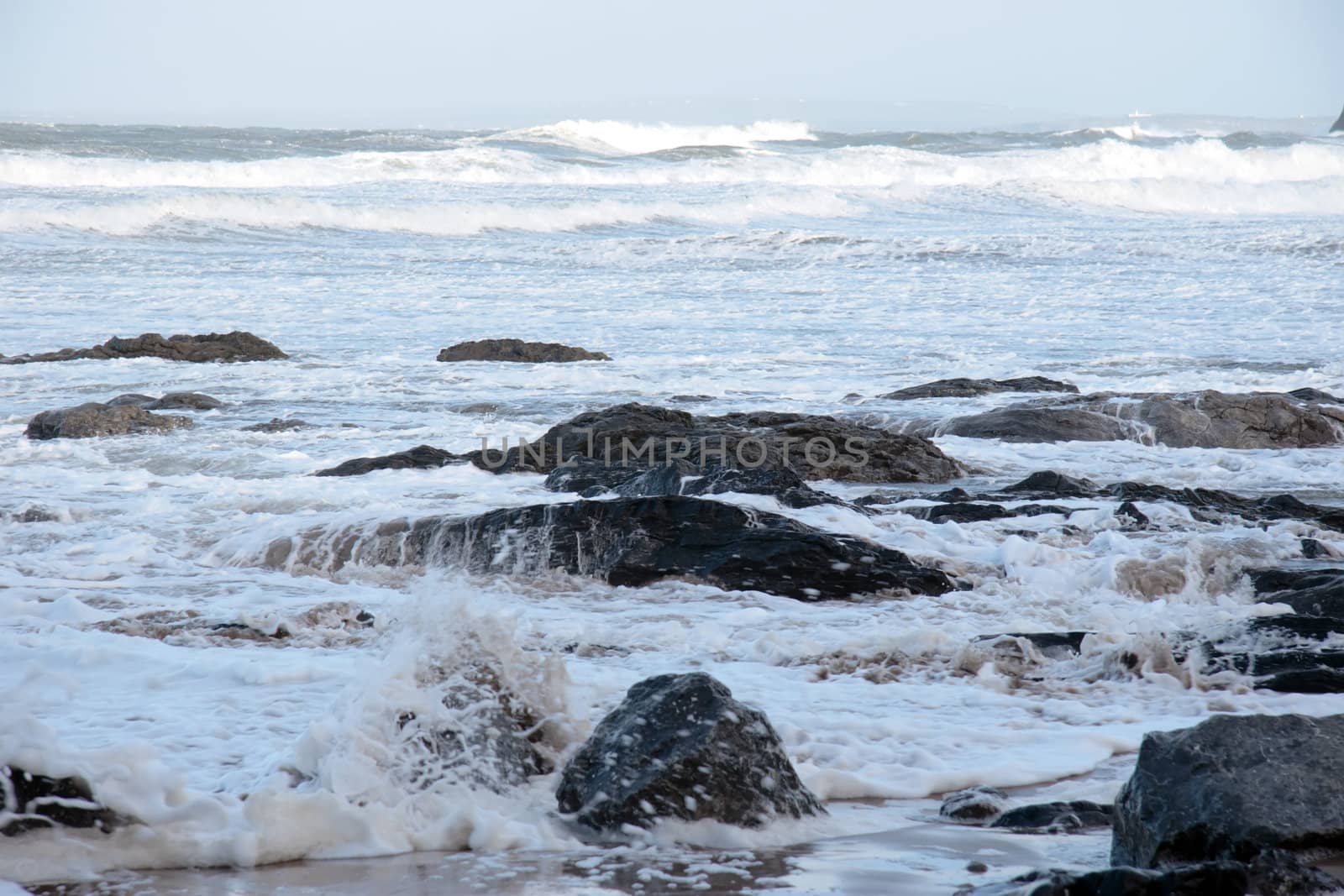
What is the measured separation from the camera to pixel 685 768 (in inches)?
117

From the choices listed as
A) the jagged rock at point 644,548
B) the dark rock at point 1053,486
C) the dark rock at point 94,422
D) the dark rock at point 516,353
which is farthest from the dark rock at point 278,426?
the dark rock at point 1053,486

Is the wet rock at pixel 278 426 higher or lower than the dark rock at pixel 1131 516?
lower

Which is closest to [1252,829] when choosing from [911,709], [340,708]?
[911,709]

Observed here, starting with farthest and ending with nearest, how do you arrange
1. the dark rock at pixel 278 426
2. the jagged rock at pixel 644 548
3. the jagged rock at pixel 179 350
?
the jagged rock at pixel 179 350, the dark rock at pixel 278 426, the jagged rock at pixel 644 548

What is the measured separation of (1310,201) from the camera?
1363 inches

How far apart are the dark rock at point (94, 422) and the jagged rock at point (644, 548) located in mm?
3504

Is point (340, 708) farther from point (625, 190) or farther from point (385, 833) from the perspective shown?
point (625, 190)

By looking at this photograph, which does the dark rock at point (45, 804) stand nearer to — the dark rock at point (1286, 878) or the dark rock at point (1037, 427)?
the dark rock at point (1286, 878)

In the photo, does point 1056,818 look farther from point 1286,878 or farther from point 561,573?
point 561,573

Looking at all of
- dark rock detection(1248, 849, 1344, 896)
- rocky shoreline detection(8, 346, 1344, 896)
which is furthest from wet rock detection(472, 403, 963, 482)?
dark rock detection(1248, 849, 1344, 896)

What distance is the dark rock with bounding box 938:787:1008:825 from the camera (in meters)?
3.14

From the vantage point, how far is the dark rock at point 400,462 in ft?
24.8

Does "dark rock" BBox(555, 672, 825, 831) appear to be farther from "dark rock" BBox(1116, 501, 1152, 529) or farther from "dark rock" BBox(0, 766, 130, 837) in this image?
"dark rock" BBox(1116, 501, 1152, 529)

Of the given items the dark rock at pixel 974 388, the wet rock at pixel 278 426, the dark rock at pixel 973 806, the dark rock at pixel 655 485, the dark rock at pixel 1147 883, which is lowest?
the dark rock at pixel 973 806
